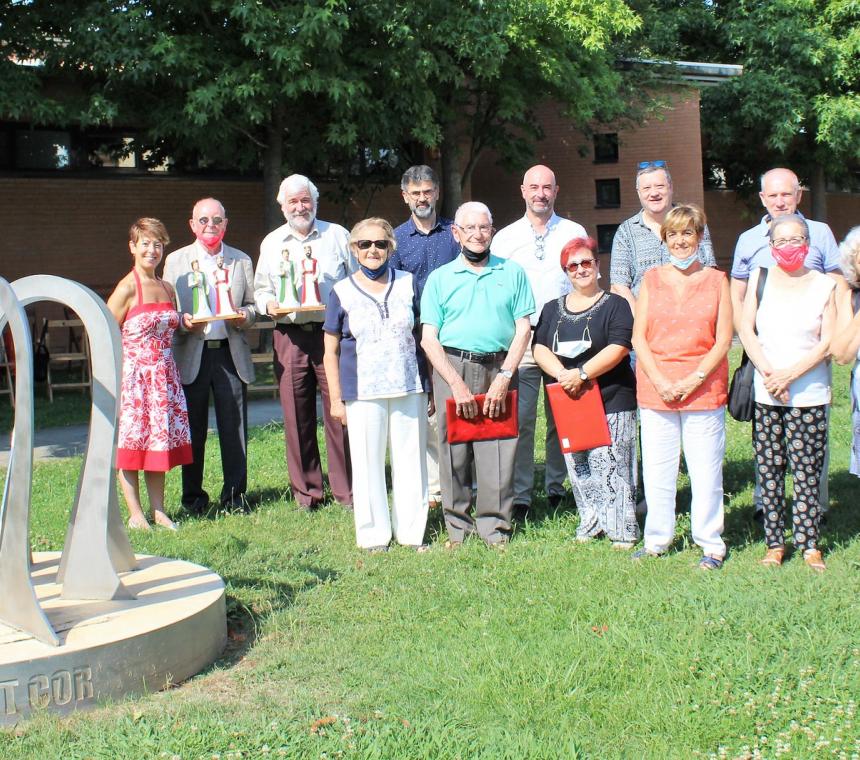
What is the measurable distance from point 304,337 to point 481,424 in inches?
62.3

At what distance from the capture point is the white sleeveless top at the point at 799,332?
216 inches

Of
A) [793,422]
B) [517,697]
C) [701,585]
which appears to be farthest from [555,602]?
[793,422]

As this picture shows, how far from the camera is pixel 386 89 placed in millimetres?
15305

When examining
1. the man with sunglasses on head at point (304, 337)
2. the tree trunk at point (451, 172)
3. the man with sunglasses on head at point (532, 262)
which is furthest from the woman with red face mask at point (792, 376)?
the tree trunk at point (451, 172)

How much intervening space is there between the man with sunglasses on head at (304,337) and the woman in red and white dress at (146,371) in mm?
685

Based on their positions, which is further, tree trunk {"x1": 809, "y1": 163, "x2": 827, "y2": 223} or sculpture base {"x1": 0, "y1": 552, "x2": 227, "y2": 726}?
tree trunk {"x1": 809, "y1": 163, "x2": 827, "y2": 223}

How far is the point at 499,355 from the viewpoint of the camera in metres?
6.21

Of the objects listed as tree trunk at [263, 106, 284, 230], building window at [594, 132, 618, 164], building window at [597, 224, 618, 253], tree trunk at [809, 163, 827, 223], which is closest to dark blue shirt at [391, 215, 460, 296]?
tree trunk at [263, 106, 284, 230]

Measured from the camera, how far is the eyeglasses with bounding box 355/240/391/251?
6109mm

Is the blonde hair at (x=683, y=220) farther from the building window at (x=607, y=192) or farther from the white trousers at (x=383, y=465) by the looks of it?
the building window at (x=607, y=192)

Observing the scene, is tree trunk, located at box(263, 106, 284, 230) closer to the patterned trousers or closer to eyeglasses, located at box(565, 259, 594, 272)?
eyeglasses, located at box(565, 259, 594, 272)

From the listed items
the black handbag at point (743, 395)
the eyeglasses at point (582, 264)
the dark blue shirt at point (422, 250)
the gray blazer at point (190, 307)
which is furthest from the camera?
the gray blazer at point (190, 307)

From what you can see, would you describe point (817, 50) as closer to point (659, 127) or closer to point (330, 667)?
point (659, 127)

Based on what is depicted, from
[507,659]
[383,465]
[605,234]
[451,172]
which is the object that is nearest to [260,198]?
[451,172]
